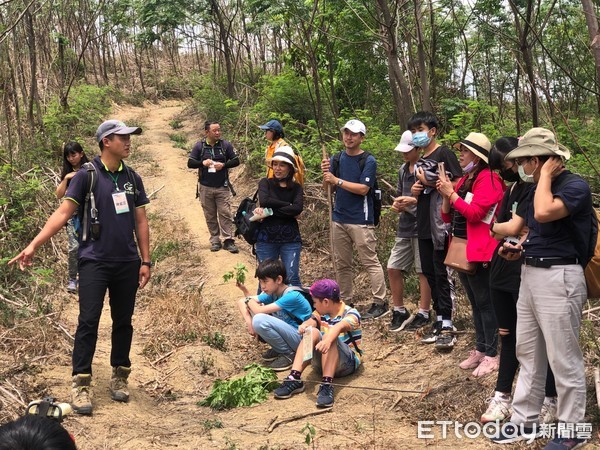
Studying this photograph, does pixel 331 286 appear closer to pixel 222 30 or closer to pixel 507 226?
pixel 507 226

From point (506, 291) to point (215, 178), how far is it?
5661 mm

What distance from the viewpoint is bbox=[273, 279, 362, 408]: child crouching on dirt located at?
4914 mm

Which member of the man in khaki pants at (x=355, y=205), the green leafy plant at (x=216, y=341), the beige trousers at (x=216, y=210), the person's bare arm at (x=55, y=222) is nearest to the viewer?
the person's bare arm at (x=55, y=222)

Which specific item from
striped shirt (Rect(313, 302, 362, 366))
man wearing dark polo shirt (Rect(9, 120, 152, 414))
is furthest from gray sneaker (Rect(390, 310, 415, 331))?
man wearing dark polo shirt (Rect(9, 120, 152, 414))

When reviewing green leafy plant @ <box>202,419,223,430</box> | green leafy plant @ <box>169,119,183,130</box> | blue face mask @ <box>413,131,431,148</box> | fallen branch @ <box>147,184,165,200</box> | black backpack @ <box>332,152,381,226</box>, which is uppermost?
green leafy plant @ <box>169,119,183,130</box>

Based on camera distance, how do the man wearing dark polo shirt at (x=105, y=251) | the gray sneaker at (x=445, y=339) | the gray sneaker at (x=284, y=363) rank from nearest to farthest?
1. the man wearing dark polo shirt at (x=105, y=251)
2. the gray sneaker at (x=445, y=339)
3. the gray sneaker at (x=284, y=363)

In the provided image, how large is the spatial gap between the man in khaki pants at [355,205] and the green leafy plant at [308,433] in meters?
2.47

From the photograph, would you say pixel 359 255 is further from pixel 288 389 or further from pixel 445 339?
pixel 288 389

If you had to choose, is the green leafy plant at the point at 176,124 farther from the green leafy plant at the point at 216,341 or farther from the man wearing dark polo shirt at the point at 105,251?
the man wearing dark polo shirt at the point at 105,251

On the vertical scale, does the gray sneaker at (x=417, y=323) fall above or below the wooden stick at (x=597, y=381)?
below

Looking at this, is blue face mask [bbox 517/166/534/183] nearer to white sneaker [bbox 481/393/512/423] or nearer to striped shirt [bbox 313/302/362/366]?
white sneaker [bbox 481/393/512/423]

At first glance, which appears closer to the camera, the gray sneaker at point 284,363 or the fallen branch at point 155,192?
the gray sneaker at point 284,363

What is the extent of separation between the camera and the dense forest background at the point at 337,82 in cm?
835

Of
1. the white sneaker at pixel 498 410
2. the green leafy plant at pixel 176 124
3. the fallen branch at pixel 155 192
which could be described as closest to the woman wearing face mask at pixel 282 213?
the white sneaker at pixel 498 410
